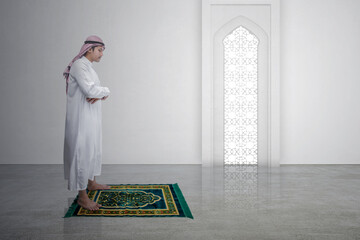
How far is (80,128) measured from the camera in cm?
272

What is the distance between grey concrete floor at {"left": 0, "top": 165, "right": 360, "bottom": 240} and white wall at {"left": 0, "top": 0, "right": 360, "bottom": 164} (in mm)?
675

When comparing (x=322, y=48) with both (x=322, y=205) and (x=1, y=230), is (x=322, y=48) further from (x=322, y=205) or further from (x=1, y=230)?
(x=1, y=230)

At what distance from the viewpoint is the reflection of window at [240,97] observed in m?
5.18

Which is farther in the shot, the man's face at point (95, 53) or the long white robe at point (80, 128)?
the man's face at point (95, 53)

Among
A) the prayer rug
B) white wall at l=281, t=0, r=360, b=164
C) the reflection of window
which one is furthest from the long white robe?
white wall at l=281, t=0, r=360, b=164

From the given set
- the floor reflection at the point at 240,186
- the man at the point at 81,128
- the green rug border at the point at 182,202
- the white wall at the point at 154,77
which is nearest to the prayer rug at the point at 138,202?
the green rug border at the point at 182,202

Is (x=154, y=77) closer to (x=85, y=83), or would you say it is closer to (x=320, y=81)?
(x=320, y=81)

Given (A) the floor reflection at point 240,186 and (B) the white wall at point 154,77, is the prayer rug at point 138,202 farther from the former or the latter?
(B) the white wall at point 154,77

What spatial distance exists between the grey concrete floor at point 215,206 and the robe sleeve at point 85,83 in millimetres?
937

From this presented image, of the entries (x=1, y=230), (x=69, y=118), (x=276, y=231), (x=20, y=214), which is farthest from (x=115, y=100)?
(x=276, y=231)

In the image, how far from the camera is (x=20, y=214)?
2.62m

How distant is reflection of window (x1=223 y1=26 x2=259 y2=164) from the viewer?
5.18 metres

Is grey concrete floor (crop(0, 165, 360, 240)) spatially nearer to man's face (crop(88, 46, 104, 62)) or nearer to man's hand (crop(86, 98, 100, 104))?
man's hand (crop(86, 98, 100, 104))

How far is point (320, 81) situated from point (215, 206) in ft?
10.7
